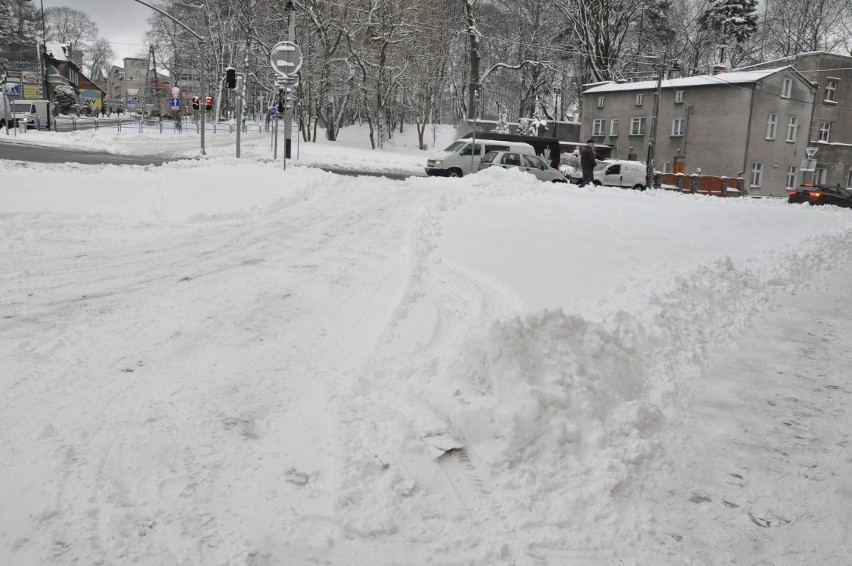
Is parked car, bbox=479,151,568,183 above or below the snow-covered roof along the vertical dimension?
below

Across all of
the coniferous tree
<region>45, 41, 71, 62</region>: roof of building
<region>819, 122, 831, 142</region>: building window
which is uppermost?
the coniferous tree

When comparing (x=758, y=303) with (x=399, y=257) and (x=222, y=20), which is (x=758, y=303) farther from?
(x=222, y=20)

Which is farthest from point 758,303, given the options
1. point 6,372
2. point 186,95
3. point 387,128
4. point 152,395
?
point 186,95

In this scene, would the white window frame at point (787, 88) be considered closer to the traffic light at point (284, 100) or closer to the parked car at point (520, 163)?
the parked car at point (520, 163)

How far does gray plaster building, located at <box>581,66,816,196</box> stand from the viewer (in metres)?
42.7

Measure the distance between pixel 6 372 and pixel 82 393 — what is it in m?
0.59

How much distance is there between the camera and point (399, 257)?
8000 mm

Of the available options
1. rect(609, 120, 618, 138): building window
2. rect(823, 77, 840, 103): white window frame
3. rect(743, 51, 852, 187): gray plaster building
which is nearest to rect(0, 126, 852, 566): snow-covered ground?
rect(609, 120, 618, 138): building window

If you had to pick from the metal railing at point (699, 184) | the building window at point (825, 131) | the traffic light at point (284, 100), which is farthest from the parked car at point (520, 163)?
the building window at point (825, 131)

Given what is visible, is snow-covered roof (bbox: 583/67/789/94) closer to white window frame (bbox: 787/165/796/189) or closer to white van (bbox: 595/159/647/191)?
white window frame (bbox: 787/165/796/189)

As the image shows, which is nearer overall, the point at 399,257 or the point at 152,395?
the point at 152,395

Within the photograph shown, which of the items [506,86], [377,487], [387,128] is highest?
[506,86]

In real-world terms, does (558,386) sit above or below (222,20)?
below

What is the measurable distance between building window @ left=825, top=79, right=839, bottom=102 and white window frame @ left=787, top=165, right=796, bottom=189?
9.26 meters
